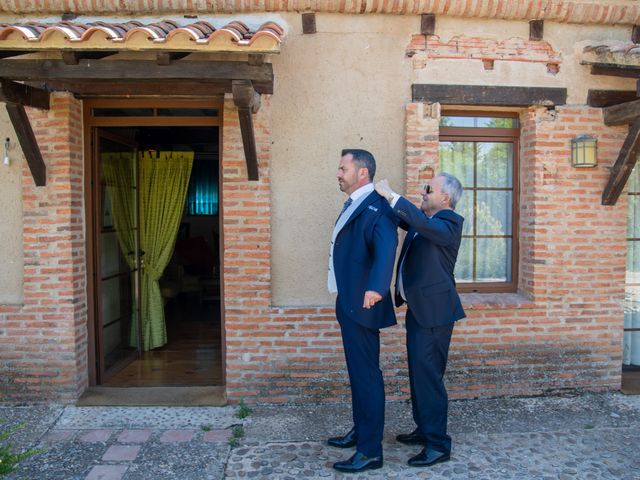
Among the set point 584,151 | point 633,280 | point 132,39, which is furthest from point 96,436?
point 633,280

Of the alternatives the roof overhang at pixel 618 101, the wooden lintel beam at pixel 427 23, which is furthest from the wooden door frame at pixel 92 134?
the roof overhang at pixel 618 101

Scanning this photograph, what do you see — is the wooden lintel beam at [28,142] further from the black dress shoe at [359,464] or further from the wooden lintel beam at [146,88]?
the black dress shoe at [359,464]

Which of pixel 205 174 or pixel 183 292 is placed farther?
pixel 205 174

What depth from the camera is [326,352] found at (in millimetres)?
4641

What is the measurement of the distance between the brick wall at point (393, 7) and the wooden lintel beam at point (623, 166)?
1.07 meters

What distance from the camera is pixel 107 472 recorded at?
3.50 meters

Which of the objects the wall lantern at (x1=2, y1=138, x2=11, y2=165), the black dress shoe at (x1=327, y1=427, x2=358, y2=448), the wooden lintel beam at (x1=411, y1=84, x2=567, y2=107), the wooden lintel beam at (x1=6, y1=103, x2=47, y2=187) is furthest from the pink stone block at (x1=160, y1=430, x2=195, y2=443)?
the wooden lintel beam at (x1=411, y1=84, x2=567, y2=107)

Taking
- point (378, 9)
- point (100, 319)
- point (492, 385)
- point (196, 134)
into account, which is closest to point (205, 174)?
point (196, 134)

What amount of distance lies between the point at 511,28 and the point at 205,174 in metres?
7.74

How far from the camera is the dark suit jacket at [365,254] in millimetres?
3346

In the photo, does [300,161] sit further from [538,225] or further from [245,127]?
[538,225]

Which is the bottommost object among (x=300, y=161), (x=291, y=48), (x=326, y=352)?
(x=326, y=352)

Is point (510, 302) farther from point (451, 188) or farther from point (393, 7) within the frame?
point (393, 7)

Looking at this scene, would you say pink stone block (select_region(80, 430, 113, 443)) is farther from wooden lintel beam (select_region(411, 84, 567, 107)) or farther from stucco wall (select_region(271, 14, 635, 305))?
wooden lintel beam (select_region(411, 84, 567, 107))
